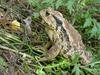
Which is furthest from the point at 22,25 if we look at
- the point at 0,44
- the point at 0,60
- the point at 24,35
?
the point at 0,60

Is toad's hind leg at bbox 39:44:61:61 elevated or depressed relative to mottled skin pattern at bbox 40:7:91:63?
depressed

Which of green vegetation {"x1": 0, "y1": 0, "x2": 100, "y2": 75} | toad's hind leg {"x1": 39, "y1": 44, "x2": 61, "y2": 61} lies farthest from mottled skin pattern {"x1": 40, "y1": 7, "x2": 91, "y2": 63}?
green vegetation {"x1": 0, "y1": 0, "x2": 100, "y2": 75}

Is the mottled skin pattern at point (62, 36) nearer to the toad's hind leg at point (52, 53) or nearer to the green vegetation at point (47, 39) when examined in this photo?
the toad's hind leg at point (52, 53)

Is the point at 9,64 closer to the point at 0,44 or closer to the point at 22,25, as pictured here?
the point at 0,44

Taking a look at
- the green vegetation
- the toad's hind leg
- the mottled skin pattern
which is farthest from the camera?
the mottled skin pattern

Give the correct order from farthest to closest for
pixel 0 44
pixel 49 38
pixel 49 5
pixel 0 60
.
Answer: pixel 49 5 < pixel 49 38 < pixel 0 44 < pixel 0 60

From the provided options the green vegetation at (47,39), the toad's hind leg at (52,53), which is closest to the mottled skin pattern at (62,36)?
the toad's hind leg at (52,53)

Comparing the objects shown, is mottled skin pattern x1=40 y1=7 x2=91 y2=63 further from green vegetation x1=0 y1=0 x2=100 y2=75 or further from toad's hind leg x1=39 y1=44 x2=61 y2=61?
green vegetation x1=0 y1=0 x2=100 y2=75

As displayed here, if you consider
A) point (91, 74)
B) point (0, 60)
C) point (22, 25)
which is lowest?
point (91, 74)

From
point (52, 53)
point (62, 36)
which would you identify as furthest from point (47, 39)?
point (52, 53)
